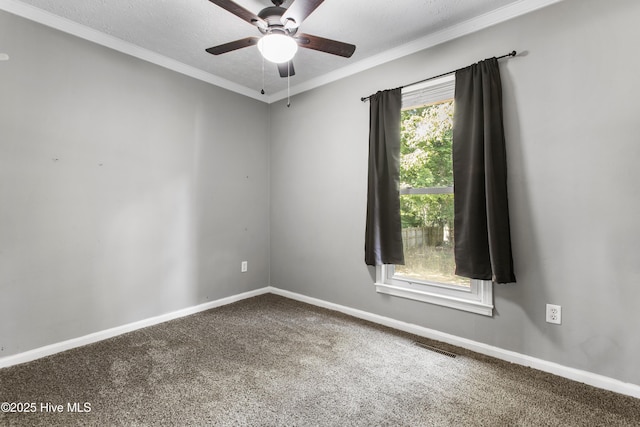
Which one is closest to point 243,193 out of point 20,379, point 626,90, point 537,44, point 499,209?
point 20,379

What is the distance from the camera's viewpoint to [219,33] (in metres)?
2.48

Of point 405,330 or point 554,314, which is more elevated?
point 554,314

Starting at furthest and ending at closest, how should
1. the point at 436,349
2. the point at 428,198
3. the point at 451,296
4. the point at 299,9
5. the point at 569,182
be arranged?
the point at 428,198 → the point at 451,296 → the point at 436,349 → the point at 569,182 → the point at 299,9

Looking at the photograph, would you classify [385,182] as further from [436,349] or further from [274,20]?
[274,20]

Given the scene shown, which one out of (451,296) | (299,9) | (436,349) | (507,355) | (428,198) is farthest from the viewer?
(428,198)

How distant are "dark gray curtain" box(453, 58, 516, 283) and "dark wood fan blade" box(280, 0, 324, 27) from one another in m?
1.31

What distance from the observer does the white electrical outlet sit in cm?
201

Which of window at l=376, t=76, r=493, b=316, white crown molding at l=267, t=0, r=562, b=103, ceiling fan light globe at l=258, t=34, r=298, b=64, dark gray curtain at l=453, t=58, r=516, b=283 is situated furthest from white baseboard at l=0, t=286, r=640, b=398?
ceiling fan light globe at l=258, t=34, r=298, b=64

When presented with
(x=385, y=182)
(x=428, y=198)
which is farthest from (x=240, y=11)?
(x=428, y=198)

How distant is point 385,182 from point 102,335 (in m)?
2.69

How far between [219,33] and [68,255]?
2.10 meters

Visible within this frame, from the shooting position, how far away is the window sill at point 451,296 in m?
2.29

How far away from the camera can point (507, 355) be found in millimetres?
2193

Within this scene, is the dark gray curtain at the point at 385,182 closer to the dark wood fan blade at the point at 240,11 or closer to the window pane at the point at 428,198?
the window pane at the point at 428,198
